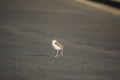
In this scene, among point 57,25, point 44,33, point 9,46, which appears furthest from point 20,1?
point 9,46

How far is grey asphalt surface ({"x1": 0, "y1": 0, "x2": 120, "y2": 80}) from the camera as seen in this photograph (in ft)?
31.6

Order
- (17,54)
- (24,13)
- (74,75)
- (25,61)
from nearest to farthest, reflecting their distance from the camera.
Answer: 1. (74,75)
2. (25,61)
3. (17,54)
4. (24,13)

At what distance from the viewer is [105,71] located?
9867 mm

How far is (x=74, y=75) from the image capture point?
9406 millimetres

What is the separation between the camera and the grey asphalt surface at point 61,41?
31.6ft

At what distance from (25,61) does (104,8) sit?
1141 cm

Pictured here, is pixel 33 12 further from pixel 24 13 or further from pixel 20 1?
pixel 20 1

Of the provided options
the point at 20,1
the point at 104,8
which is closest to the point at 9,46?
the point at 104,8

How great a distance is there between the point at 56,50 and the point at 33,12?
8599 millimetres

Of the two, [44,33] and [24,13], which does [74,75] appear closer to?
[44,33]

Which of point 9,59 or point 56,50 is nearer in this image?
point 9,59

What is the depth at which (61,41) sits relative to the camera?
13156 millimetres

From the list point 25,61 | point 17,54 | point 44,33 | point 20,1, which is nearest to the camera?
point 25,61

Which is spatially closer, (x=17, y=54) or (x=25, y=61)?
(x=25, y=61)
